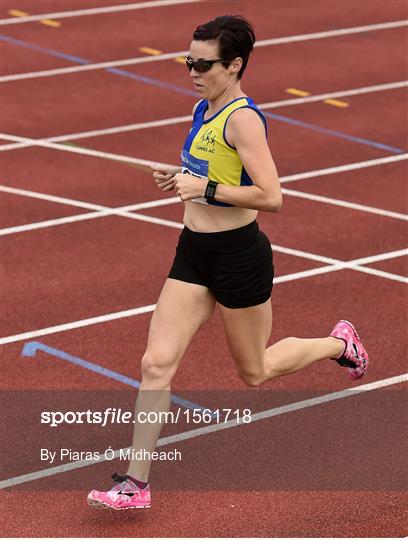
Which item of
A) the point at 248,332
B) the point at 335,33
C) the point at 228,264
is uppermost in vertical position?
the point at 228,264

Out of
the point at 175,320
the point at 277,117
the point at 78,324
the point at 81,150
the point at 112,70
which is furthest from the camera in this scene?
the point at 112,70

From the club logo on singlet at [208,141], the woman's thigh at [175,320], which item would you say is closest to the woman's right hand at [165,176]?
the club logo on singlet at [208,141]

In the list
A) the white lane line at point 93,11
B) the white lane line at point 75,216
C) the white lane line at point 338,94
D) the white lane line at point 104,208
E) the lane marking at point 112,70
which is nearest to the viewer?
the white lane line at point 75,216

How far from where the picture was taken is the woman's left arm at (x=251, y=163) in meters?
6.80

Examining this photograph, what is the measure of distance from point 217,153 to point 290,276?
3.90 m

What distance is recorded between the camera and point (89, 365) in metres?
8.98

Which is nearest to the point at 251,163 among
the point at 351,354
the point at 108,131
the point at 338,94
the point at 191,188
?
the point at 191,188

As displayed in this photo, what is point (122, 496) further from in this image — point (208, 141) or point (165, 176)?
point (208, 141)

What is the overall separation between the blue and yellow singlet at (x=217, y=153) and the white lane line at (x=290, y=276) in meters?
2.80

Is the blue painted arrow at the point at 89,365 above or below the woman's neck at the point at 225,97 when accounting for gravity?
below

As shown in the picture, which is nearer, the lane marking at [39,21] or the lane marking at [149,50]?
the lane marking at [149,50]

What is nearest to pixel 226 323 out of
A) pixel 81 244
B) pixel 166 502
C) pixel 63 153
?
pixel 166 502

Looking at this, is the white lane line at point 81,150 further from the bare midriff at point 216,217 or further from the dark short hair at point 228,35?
the dark short hair at point 228,35

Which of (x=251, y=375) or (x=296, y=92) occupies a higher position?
(x=251, y=375)
